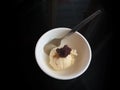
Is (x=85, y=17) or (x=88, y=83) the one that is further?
(x=85, y=17)

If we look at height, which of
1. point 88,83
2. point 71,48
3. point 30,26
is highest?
point 30,26

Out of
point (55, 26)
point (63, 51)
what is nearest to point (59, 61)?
point (63, 51)

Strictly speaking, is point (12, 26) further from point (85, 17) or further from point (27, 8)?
point (85, 17)

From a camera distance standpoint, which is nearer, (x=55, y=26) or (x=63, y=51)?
(x=63, y=51)

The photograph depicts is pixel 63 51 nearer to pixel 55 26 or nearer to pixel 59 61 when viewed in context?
pixel 59 61

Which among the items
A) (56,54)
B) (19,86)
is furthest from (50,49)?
(19,86)

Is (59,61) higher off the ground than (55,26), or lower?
lower
